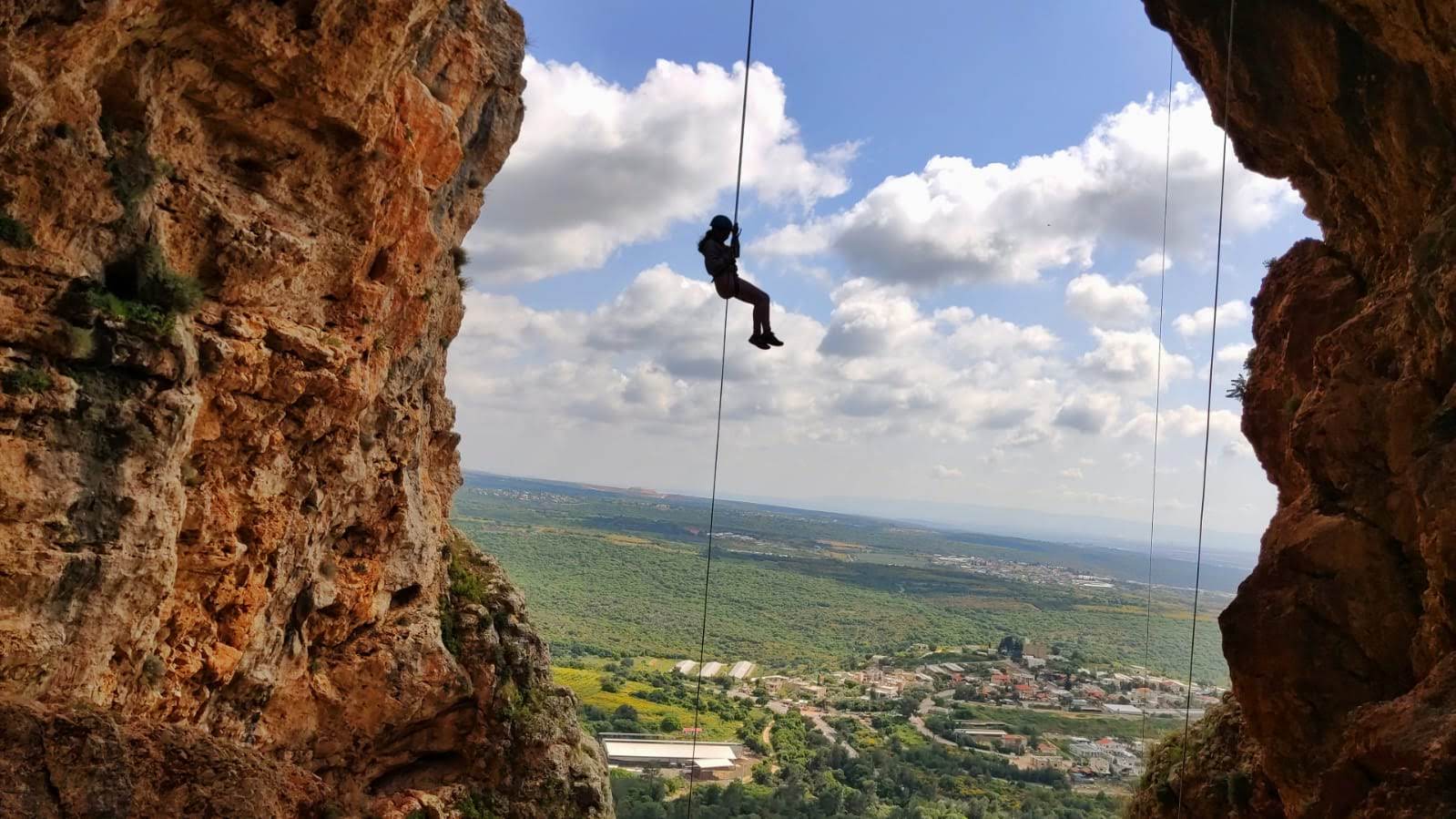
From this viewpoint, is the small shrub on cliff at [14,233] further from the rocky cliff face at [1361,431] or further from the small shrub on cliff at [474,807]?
the rocky cliff face at [1361,431]

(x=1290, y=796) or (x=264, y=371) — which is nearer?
(x=1290, y=796)

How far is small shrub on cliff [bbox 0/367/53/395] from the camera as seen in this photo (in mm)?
8414

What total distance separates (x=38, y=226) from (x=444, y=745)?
45.2ft

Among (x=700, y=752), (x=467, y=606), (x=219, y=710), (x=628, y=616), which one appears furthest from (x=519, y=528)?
(x=219, y=710)

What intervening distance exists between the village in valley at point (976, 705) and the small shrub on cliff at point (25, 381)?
3135cm

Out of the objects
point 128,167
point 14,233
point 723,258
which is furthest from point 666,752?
point 14,233

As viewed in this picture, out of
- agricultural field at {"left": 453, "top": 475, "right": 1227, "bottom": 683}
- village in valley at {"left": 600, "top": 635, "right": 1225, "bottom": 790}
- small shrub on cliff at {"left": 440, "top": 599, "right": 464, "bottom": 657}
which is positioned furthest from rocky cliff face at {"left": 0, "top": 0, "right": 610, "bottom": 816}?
agricultural field at {"left": 453, "top": 475, "right": 1227, "bottom": 683}

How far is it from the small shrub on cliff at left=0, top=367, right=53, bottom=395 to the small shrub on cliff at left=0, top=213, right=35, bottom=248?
4.54 feet

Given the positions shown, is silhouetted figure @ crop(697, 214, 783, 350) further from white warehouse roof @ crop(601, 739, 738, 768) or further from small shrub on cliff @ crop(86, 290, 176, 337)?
white warehouse roof @ crop(601, 739, 738, 768)

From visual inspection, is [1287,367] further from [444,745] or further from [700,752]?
[700,752]

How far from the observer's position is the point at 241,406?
460 inches

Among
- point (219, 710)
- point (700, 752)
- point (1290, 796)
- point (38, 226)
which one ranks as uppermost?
point (38, 226)

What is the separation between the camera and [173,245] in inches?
419

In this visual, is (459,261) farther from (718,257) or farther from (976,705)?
(976,705)
